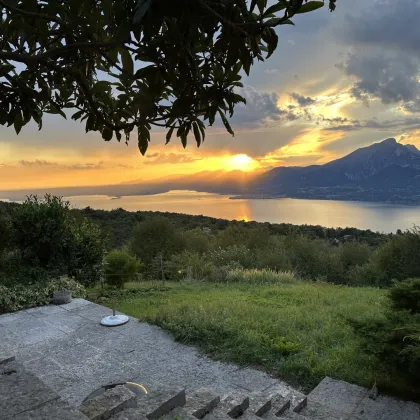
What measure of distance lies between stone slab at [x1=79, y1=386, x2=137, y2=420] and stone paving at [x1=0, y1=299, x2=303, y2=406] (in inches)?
54.2

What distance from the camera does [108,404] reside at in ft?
7.33

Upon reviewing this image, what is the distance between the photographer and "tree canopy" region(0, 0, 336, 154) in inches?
41.4

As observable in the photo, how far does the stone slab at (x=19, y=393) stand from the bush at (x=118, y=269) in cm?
779

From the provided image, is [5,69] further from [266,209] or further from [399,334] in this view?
[266,209]

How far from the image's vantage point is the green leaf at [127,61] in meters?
1.33

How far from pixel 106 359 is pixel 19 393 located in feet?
8.17

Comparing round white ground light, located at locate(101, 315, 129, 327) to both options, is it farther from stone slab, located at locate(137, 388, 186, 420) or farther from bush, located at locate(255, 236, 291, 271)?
bush, located at locate(255, 236, 291, 271)

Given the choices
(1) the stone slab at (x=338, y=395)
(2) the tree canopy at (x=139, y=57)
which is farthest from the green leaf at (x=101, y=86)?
(1) the stone slab at (x=338, y=395)

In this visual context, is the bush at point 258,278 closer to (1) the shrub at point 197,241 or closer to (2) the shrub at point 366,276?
(2) the shrub at point 366,276

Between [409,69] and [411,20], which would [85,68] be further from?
[409,69]

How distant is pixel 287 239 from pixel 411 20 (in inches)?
710

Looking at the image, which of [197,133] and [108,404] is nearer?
[197,133]

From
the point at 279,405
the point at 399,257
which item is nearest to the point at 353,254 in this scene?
the point at 399,257

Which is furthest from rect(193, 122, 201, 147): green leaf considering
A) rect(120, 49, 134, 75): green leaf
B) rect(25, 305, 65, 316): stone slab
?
rect(25, 305, 65, 316): stone slab
